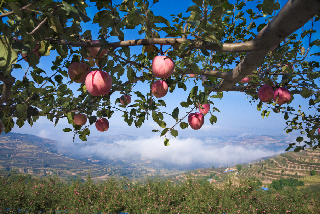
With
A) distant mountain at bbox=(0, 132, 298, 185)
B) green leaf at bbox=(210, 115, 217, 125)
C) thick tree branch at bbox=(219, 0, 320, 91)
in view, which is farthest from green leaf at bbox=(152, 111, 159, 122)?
distant mountain at bbox=(0, 132, 298, 185)

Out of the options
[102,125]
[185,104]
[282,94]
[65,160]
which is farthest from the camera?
[65,160]

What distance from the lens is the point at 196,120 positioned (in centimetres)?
217

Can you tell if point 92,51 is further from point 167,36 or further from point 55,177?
point 55,177

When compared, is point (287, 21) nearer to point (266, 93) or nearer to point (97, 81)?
point (97, 81)

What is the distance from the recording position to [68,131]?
7.88ft

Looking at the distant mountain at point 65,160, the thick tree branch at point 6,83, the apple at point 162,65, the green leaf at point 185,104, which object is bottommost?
the distant mountain at point 65,160

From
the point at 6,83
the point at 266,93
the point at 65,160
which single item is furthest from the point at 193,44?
the point at 65,160

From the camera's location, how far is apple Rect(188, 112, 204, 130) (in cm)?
216

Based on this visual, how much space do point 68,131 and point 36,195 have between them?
20.5ft

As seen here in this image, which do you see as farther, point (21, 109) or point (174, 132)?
point (174, 132)

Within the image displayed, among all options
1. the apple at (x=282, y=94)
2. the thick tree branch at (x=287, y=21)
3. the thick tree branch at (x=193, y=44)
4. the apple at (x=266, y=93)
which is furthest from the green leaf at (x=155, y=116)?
the apple at (x=282, y=94)

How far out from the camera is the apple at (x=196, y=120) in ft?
7.09

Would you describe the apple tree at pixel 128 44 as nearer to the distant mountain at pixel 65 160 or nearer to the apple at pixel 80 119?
the apple at pixel 80 119

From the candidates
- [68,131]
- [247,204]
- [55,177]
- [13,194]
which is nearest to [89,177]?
[55,177]
